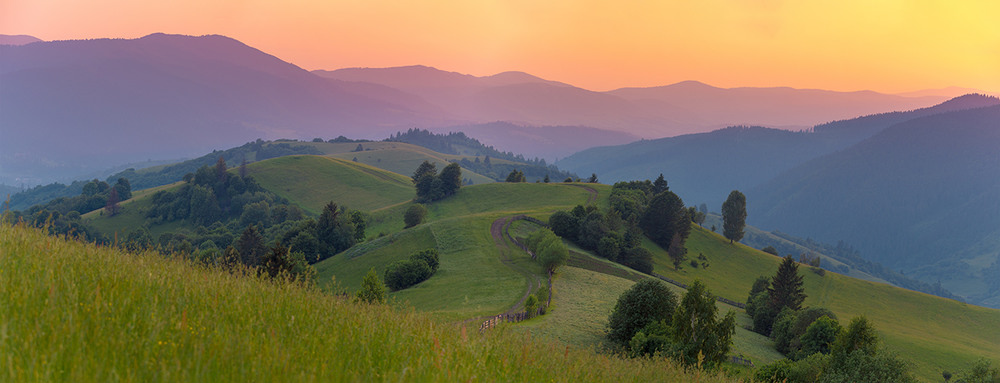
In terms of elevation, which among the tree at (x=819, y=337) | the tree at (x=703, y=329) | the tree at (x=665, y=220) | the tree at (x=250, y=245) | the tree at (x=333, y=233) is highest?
the tree at (x=665, y=220)

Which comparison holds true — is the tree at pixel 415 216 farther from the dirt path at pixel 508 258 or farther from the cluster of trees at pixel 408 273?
the cluster of trees at pixel 408 273

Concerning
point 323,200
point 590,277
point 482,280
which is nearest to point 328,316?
point 482,280

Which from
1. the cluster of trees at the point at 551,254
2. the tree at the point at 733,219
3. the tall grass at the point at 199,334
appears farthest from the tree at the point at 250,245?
the tree at the point at 733,219

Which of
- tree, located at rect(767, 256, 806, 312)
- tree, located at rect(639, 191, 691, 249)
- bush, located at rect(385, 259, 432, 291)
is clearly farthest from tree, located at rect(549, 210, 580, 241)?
tree, located at rect(767, 256, 806, 312)

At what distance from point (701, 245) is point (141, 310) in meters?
128

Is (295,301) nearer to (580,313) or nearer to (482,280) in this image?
(580,313)

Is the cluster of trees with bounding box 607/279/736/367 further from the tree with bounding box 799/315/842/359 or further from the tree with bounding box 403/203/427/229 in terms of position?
the tree with bounding box 403/203/427/229

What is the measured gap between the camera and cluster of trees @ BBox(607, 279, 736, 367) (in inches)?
1155

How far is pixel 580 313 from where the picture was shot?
47625 mm

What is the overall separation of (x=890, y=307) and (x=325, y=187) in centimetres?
17574

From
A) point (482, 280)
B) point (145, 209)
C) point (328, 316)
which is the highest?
point (328, 316)

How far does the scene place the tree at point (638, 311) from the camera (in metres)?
39.3

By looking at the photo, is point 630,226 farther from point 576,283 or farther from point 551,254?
point 551,254

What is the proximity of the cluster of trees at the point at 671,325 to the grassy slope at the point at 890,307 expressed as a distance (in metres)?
47.8
